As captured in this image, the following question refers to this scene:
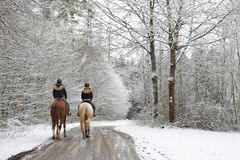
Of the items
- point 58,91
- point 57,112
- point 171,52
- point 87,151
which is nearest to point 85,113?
point 57,112

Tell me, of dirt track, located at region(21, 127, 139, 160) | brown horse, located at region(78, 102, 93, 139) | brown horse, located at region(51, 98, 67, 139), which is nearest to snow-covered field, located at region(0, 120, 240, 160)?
dirt track, located at region(21, 127, 139, 160)

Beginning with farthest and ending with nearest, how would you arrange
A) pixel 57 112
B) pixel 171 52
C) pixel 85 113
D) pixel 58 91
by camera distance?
pixel 171 52 < pixel 85 113 < pixel 58 91 < pixel 57 112

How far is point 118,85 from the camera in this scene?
53.2m

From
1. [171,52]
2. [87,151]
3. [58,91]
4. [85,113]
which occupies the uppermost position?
[171,52]

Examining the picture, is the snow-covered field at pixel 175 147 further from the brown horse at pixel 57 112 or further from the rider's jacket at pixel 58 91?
the rider's jacket at pixel 58 91

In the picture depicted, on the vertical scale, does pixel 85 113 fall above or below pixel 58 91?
below

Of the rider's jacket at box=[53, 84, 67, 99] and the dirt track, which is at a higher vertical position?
the rider's jacket at box=[53, 84, 67, 99]

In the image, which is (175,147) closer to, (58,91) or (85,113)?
(85,113)

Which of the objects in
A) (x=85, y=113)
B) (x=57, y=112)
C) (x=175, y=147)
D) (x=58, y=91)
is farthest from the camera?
(x=85, y=113)

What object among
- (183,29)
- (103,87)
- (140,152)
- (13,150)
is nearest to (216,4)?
(183,29)

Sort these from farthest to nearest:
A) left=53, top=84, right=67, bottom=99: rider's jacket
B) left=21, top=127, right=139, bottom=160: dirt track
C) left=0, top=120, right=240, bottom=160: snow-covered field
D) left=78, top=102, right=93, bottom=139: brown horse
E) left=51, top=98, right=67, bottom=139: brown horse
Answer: left=78, top=102, right=93, bottom=139: brown horse
left=53, top=84, right=67, bottom=99: rider's jacket
left=51, top=98, right=67, bottom=139: brown horse
left=21, top=127, right=139, bottom=160: dirt track
left=0, top=120, right=240, bottom=160: snow-covered field

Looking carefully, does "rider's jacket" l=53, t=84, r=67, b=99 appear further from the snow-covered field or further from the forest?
the snow-covered field

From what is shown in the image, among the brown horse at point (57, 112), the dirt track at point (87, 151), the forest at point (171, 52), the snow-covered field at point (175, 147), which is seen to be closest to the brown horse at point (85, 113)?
the brown horse at point (57, 112)

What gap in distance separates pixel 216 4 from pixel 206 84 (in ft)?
20.6
